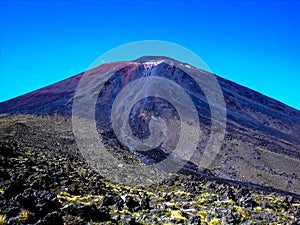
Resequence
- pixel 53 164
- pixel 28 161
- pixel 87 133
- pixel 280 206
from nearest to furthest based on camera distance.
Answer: pixel 280 206
pixel 28 161
pixel 53 164
pixel 87 133

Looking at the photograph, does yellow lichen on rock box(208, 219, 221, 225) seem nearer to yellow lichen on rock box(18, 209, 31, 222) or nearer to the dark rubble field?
the dark rubble field

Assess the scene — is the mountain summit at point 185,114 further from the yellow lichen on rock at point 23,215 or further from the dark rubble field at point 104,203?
the yellow lichen on rock at point 23,215

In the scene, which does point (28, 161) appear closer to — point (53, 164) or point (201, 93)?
point (53, 164)

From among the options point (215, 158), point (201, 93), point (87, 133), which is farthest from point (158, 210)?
point (201, 93)

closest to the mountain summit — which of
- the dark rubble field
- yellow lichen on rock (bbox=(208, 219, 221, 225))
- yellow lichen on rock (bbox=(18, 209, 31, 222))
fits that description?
the dark rubble field

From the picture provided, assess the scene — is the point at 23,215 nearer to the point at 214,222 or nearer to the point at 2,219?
the point at 2,219

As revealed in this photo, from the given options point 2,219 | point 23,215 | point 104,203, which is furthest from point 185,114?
point 2,219

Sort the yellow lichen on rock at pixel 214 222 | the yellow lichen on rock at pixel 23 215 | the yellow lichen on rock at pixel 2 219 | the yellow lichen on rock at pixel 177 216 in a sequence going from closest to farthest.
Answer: the yellow lichen on rock at pixel 2 219 < the yellow lichen on rock at pixel 23 215 < the yellow lichen on rock at pixel 214 222 < the yellow lichen on rock at pixel 177 216

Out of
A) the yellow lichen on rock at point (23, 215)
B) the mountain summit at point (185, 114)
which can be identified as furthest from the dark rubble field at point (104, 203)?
the mountain summit at point (185, 114)
